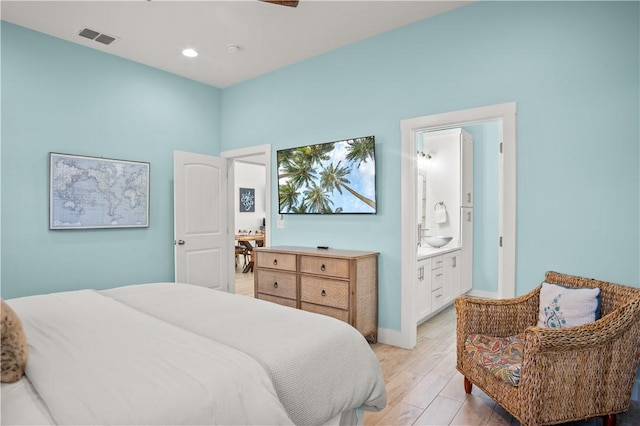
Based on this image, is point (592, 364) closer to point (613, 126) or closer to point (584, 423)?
point (584, 423)

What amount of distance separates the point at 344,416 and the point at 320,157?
2.72 meters

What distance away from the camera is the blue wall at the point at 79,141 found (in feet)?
10.8

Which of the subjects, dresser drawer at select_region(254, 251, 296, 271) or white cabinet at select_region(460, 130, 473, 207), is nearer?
dresser drawer at select_region(254, 251, 296, 271)

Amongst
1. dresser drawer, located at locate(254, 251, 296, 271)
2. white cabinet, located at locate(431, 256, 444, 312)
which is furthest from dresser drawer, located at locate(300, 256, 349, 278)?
white cabinet, located at locate(431, 256, 444, 312)

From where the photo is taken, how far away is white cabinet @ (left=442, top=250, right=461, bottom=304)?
14.7 ft

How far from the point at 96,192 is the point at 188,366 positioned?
128 inches

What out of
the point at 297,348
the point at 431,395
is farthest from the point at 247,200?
the point at 297,348

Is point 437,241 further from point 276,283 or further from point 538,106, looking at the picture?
point 538,106

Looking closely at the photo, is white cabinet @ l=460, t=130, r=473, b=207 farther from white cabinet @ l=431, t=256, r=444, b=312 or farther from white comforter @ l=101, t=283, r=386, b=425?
white comforter @ l=101, t=283, r=386, b=425

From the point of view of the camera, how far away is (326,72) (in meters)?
3.95

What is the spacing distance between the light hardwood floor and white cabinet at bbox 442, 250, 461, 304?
3.25ft

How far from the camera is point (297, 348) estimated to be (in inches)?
58.2

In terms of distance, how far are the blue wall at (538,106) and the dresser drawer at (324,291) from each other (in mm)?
479

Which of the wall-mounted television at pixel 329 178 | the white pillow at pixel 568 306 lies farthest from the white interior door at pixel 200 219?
the white pillow at pixel 568 306
